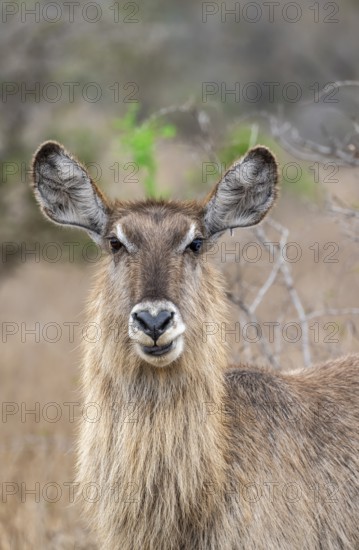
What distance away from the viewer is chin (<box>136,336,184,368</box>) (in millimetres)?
4949

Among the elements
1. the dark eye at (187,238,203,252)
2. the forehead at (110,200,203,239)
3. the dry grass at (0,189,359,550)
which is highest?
the forehead at (110,200,203,239)

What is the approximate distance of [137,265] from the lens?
A: 5254mm

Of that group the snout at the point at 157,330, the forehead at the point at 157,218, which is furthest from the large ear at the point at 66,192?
the snout at the point at 157,330

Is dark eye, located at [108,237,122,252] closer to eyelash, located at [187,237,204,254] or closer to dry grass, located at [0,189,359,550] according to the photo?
eyelash, located at [187,237,204,254]

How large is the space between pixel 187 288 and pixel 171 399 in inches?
24.8

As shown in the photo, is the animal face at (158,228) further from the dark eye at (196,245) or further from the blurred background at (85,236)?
the blurred background at (85,236)

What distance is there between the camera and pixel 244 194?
18.7 feet

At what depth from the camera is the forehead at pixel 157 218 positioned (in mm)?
5363

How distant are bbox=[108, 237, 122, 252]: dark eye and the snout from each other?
0.67 m

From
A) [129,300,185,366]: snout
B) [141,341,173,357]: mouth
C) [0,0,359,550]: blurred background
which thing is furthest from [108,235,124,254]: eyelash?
[0,0,359,550]: blurred background

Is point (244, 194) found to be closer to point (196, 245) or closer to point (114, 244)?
point (196, 245)

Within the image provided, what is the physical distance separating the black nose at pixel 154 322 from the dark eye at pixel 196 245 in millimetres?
714

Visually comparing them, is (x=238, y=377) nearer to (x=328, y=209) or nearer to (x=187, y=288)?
(x=187, y=288)

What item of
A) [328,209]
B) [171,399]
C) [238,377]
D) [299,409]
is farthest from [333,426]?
[328,209]
